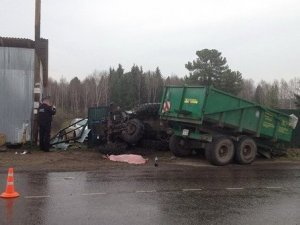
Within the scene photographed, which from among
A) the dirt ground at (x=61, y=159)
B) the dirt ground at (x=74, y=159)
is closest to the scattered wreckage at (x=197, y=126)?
the dirt ground at (x=74, y=159)

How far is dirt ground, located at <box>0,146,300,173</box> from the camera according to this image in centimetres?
1381

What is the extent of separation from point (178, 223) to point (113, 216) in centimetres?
107

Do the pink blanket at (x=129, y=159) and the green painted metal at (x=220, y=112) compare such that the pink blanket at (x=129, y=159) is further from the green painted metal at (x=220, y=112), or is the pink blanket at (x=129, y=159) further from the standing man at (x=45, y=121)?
the standing man at (x=45, y=121)

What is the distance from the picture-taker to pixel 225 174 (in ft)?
42.7

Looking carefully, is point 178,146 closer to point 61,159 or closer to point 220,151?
point 220,151

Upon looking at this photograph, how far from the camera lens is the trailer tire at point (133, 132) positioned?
17.1 m

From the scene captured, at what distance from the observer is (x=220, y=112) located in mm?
15023

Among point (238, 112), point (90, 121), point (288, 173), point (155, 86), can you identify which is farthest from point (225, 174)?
point (155, 86)

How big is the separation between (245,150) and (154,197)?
23.3 ft

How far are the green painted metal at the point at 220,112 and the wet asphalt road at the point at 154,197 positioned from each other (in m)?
1.97

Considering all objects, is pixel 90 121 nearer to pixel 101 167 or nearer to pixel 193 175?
pixel 101 167

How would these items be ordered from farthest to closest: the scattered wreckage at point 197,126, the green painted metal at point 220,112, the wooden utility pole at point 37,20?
the wooden utility pole at point 37,20 < the scattered wreckage at point 197,126 < the green painted metal at point 220,112

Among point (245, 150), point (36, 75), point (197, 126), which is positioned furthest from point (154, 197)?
point (36, 75)

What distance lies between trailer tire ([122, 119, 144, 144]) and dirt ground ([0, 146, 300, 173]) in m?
0.39
